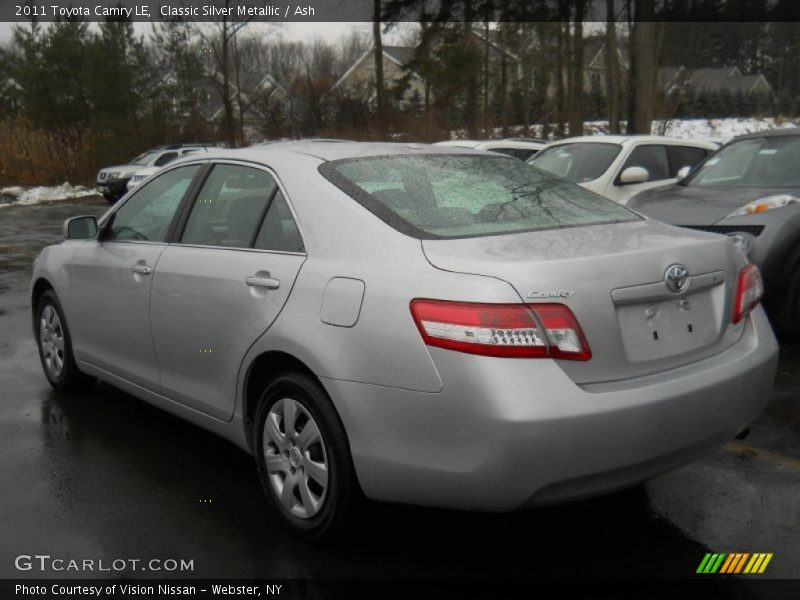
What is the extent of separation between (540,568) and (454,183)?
5.35 ft

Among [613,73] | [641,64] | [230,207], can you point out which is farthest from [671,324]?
[613,73]

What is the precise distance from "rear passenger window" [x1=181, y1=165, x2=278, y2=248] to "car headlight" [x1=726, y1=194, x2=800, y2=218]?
398 cm

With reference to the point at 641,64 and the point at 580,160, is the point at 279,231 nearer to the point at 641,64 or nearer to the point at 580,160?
the point at 580,160

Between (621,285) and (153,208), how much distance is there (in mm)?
2816

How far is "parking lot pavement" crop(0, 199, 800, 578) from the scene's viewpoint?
3.26 meters

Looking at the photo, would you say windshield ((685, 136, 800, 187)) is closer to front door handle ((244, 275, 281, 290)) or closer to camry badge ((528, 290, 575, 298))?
camry badge ((528, 290, 575, 298))

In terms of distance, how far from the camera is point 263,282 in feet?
11.6

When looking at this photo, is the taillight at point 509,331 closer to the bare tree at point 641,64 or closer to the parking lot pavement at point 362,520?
the parking lot pavement at point 362,520

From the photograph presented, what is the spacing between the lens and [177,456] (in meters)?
4.45

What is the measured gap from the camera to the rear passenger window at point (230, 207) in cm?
388

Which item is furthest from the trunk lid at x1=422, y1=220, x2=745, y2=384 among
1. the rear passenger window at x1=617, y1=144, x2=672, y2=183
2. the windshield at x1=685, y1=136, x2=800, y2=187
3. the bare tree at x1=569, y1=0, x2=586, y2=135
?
the bare tree at x1=569, y1=0, x2=586, y2=135

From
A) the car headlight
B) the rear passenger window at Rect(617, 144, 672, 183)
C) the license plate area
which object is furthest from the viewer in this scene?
the rear passenger window at Rect(617, 144, 672, 183)

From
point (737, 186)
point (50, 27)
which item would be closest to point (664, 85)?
point (50, 27)

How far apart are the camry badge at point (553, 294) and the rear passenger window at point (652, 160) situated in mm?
7881
